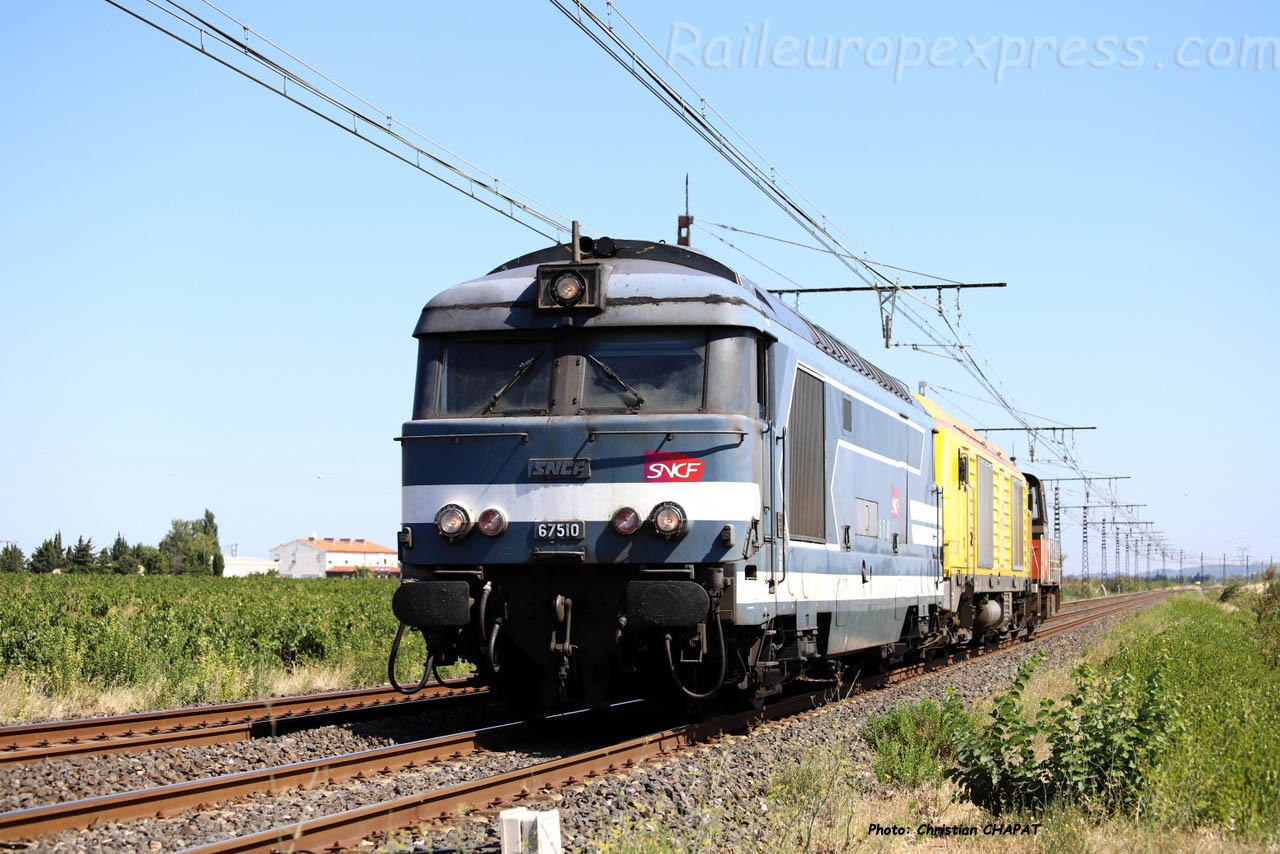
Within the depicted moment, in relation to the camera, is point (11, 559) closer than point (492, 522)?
No

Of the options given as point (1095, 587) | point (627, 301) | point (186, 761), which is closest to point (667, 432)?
point (627, 301)

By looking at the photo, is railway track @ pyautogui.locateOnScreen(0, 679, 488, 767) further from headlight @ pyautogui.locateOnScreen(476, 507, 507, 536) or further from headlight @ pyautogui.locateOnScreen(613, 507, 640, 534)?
headlight @ pyautogui.locateOnScreen(613, 507, 640, 534)

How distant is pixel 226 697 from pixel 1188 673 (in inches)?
415

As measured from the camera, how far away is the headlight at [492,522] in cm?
1002

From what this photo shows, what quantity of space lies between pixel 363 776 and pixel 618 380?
11.7 feet

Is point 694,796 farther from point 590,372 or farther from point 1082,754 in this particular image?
point 590,372

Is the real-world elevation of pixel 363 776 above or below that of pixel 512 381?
below

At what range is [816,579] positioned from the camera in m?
11.9

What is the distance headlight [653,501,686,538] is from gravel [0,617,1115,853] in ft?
5.65

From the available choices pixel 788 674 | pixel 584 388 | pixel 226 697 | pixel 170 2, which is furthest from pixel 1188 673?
pixel 170 2

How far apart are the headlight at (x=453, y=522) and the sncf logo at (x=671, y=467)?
4.89 feet

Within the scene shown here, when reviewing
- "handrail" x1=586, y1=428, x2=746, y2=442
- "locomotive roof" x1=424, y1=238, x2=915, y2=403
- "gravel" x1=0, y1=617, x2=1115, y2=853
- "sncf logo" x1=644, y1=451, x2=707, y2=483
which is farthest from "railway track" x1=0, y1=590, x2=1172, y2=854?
"locomotive roof" x1=424, y1=238, x2=915, y2=403

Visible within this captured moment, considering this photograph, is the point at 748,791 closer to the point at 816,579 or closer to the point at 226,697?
the point at 816,579

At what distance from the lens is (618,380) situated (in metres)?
10.2
